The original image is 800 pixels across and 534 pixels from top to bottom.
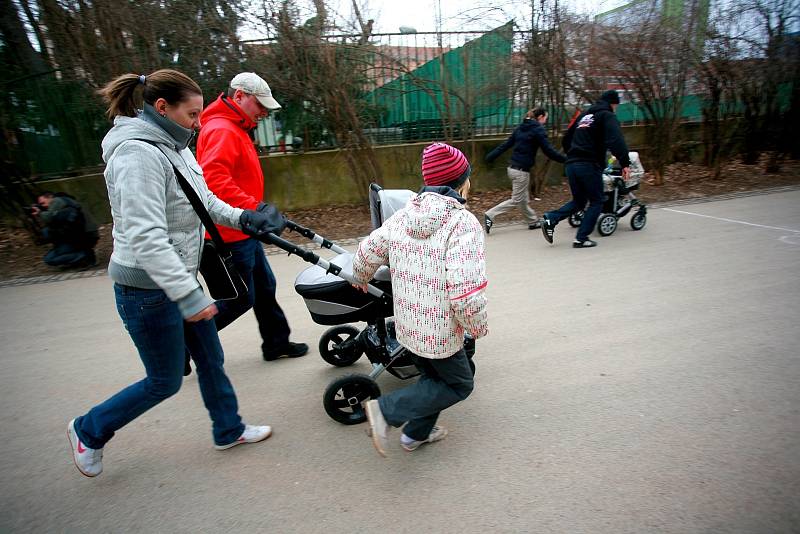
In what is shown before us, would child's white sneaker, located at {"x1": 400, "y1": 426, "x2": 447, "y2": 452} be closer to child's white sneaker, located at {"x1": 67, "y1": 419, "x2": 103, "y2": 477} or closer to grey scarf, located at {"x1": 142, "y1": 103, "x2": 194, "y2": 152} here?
child's white sneaker, located at {"x1": 67, "y1": 419, "x2": 103, "y2": 477}

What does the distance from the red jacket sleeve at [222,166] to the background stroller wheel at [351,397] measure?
1.25m

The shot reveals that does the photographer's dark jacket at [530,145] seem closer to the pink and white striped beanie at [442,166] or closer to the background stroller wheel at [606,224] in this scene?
the background stroller wheel at [606,224]

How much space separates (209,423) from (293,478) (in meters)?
0.84

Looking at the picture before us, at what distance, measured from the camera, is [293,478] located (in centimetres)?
250

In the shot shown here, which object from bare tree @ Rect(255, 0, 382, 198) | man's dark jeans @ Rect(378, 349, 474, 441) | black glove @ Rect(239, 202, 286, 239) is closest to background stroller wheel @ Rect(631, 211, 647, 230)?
bare tree @ Rect(255, 0, 382, 198)

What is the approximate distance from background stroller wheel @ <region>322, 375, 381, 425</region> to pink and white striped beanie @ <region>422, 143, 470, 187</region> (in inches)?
49.4

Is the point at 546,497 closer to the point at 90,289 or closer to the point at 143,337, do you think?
the point at 143,337

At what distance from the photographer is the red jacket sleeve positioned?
3.04 m

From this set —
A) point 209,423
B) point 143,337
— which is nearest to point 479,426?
point 209,423

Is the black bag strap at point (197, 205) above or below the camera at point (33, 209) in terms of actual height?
above

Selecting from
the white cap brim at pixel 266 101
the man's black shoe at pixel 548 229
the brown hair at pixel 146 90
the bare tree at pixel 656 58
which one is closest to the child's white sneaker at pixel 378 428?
the brown hair at pixel 146 90

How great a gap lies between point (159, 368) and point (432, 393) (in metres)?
1.33

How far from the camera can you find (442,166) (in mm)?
2320

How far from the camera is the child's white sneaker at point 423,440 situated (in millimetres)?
2650
